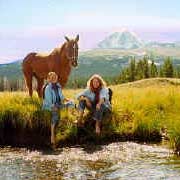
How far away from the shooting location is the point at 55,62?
1761cm

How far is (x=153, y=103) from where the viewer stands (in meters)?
17.6

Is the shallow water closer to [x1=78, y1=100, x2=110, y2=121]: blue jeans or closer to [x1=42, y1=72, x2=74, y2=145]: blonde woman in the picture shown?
[x1=78, y1=100, x2=110, y2=121]: blue jeans

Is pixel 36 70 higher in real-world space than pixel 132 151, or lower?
higher

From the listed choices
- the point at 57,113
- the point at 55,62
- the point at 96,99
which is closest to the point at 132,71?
the point at 55,62

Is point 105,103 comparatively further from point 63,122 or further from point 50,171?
point 50,171

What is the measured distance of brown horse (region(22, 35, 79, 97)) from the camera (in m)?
17.3

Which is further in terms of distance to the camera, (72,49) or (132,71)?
(132,71)

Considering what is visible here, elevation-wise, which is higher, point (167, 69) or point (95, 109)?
point (167, 69)

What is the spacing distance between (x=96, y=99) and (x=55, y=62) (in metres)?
2.51

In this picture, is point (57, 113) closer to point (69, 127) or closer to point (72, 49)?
point (69, 127)

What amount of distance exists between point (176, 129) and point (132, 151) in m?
1.55

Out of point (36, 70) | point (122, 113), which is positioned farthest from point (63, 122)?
point (36, 70)

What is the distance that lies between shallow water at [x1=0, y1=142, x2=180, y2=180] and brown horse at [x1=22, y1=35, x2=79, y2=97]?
12.3ft

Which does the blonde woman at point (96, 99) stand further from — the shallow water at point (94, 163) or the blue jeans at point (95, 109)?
the shallow water at point (94, 163)
